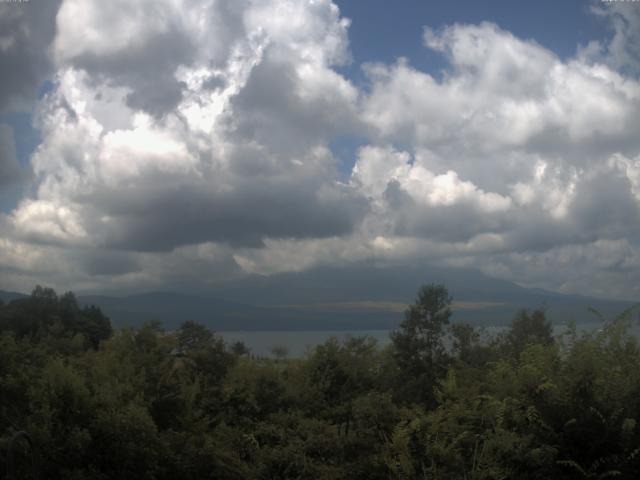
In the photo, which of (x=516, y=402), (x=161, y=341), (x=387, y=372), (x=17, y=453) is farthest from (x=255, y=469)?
(x=387, y=372)

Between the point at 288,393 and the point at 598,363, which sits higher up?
the point at 598,363

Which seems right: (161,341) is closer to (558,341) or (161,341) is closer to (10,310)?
(558,341)

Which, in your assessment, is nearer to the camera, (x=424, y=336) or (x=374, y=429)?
(x=374, y=429)

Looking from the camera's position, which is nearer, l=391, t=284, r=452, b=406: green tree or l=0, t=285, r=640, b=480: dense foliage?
l=0, t=285, r=640, b=480: dense foliage

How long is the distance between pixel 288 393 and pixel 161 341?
6.49 metres

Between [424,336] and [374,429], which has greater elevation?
[424,336]

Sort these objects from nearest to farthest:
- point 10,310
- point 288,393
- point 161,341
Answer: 1. point 288,393
2. point 161,341
3. point 10,310

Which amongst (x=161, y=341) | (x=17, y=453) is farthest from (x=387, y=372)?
(x=17, y=453)

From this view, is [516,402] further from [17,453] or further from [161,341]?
[161,341]

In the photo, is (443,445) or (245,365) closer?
(443,445)

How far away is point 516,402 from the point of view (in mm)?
10531

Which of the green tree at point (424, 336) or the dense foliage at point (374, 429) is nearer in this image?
the dense foliage at point (374, 429)

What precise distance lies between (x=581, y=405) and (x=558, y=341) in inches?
74.1

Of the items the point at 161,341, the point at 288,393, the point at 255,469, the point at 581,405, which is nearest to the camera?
the point at 581,405
